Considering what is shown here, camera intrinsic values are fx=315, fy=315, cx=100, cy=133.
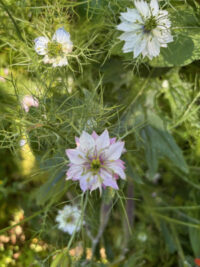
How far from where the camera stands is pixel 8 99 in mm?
812

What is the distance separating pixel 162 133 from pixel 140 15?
0.35m

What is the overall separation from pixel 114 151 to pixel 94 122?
0.11m

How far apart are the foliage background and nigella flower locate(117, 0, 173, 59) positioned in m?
0.04

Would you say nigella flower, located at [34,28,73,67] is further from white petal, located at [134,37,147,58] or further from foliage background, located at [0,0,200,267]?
white petal, located at [134,37,147,58]

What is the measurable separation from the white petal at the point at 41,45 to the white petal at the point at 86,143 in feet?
0.71

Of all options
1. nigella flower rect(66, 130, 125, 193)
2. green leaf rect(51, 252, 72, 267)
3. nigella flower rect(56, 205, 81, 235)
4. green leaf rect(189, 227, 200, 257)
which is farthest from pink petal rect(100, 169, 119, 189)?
green leaf rect(189, 227, 200, 257)

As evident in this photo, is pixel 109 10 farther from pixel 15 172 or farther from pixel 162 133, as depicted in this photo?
pixel 15 172

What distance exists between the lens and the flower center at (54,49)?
62 cm

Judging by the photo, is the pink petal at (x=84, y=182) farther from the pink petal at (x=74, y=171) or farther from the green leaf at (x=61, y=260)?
the green leaf at (x=61, y=260)

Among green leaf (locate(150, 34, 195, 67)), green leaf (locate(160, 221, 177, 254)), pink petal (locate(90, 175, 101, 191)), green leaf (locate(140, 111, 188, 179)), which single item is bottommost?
green leaf (locate(160, 221, 177, 254))

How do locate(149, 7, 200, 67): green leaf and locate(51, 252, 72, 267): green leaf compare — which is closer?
locate(51, 252, 72, 267): green leaf

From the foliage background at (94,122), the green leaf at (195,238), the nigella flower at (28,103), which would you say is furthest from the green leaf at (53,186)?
the green leaf at (195,238)

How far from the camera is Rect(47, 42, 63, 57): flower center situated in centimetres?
62

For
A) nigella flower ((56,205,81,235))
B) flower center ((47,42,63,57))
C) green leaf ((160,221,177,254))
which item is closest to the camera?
flower center ((47,42,63,57))
